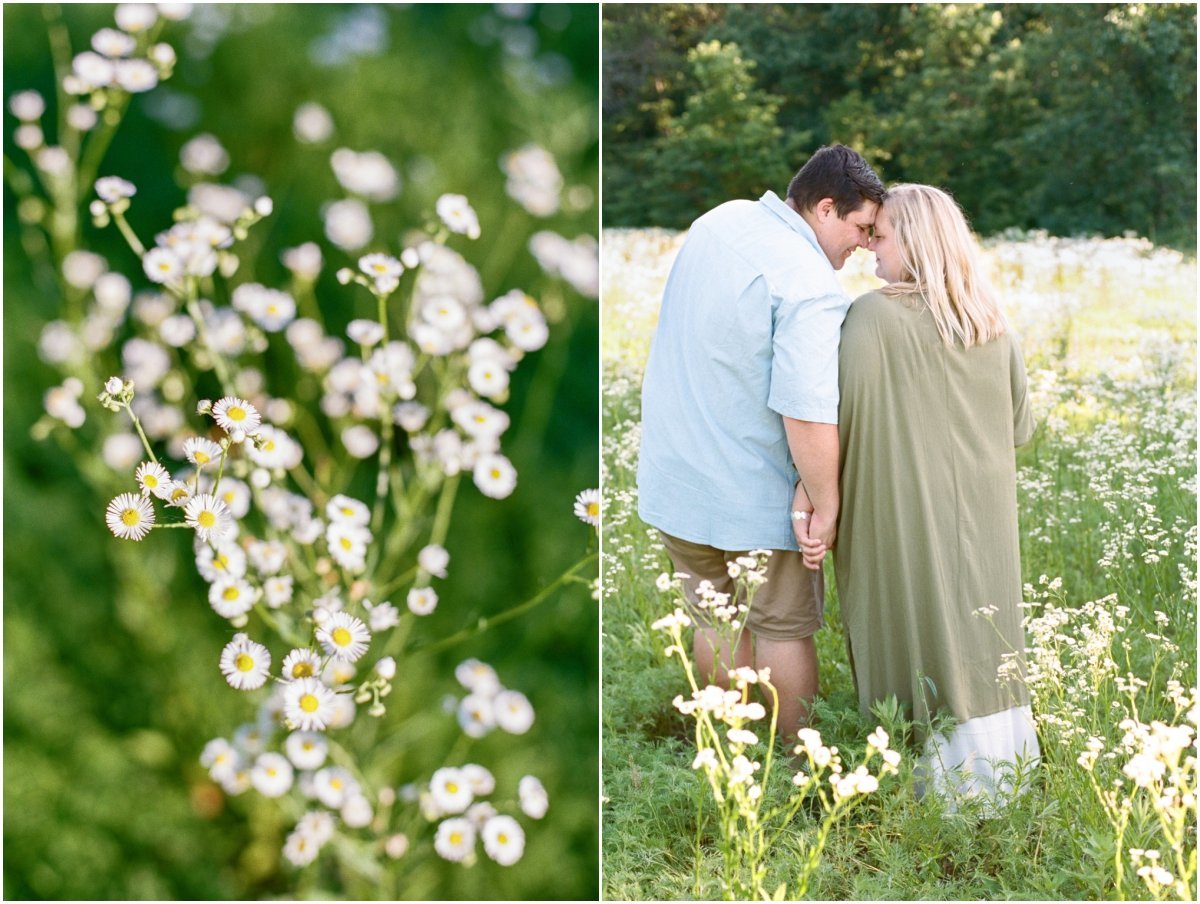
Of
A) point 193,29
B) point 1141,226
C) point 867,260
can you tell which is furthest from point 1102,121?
point 193,29

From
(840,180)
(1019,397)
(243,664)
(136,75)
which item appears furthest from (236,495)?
(1019,397)

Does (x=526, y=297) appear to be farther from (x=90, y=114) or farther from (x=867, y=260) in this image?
(x=867, y=260)

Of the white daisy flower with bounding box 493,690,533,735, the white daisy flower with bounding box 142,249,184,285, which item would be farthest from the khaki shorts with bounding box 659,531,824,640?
the white daisy flower with bounding box 142,249,184,285

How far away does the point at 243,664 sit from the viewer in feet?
7.10

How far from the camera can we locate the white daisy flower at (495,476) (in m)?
2.23

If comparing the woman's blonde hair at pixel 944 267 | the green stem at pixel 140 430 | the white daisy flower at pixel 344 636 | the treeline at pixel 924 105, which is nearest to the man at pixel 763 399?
the woman's blonde hair at pixel 944 267

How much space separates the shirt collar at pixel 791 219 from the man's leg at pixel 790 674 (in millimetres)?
911

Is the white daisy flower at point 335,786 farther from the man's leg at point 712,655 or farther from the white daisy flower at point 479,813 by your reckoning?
the man's leg at point 712,655

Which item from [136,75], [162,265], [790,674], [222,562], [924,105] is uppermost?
[924,105]

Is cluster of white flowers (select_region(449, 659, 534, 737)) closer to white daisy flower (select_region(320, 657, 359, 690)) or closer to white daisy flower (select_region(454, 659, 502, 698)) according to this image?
white daisy flower (select_region(454, 659, 502, 698))

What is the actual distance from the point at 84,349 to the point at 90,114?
0.49m

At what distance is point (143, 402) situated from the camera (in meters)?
2.24

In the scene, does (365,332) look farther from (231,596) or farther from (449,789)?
(449,789)

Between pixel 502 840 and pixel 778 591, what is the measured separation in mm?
837
